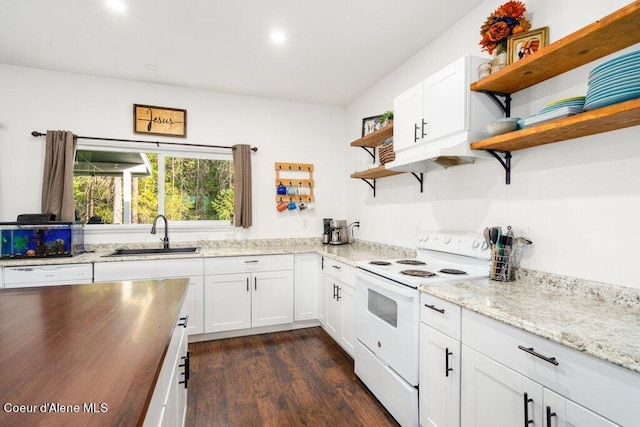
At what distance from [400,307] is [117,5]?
2.75m

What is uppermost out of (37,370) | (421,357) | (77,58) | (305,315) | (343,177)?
(77,58)

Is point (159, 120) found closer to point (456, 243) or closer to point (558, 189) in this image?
point (456, 243)

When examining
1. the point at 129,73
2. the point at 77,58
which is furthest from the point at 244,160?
the point at 77,58

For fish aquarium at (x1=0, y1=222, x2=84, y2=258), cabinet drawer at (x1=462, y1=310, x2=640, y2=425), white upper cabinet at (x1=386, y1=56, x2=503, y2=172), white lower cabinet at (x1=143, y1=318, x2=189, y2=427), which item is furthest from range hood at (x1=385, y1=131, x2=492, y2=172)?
fish aquarium at (x1=0, y1=222, x2=84, y2=258)

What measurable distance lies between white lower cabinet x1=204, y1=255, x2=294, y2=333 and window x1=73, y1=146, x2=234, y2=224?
0.83 m

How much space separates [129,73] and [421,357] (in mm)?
3631

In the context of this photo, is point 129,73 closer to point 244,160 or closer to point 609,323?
point 244,160

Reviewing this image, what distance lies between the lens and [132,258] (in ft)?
9.05

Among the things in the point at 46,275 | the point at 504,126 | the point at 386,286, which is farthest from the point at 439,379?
the point at 46,275

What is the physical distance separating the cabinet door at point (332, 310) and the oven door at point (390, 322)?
526 mm

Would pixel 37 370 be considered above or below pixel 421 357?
above

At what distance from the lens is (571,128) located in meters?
1.34

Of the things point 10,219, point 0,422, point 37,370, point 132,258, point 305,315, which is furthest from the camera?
point 305,315

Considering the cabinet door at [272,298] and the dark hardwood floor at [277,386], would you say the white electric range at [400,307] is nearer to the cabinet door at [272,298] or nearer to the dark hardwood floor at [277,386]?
the dark hardwood floor at [277,386]
